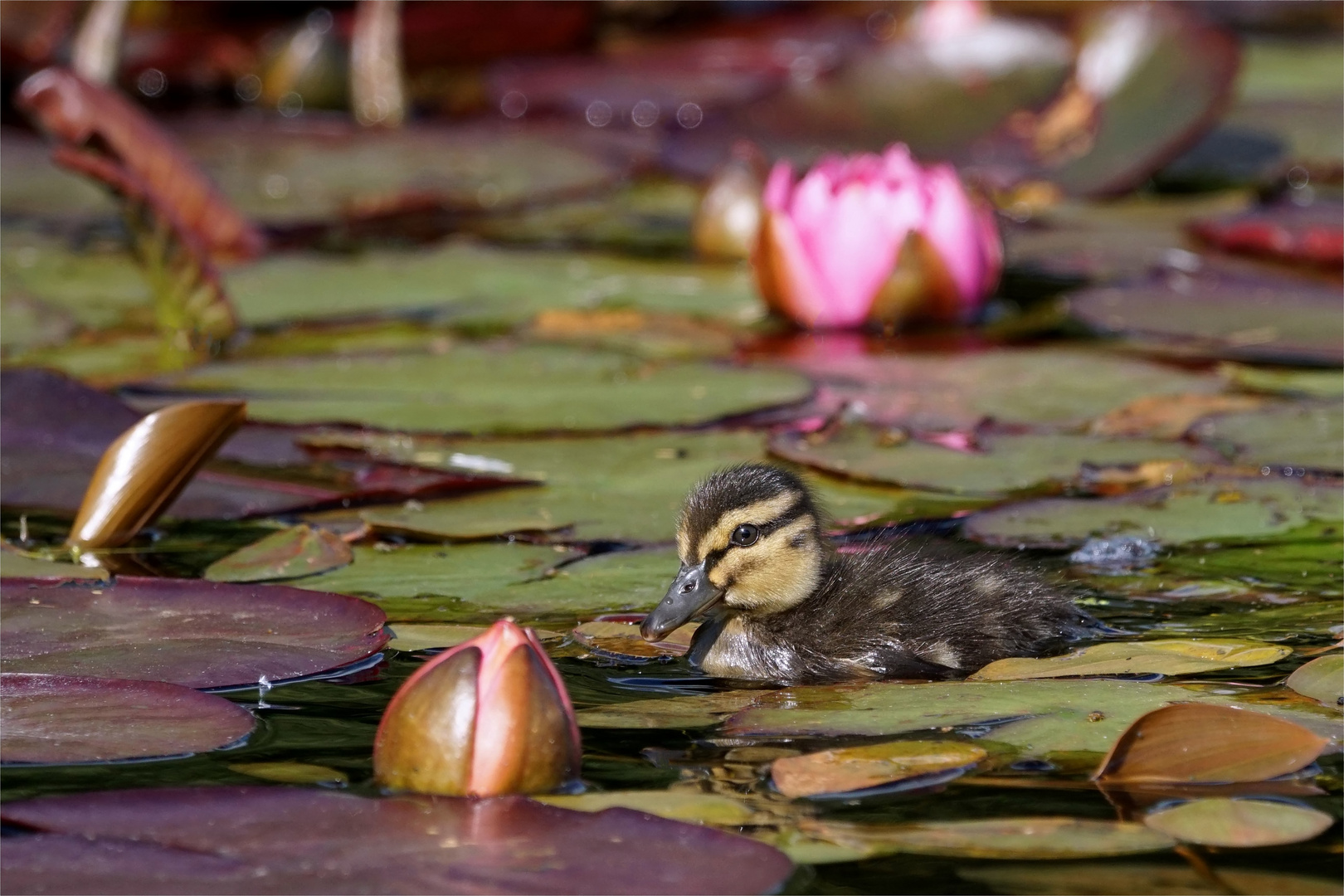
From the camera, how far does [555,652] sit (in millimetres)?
2943

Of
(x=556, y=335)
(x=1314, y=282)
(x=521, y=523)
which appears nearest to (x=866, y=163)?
(x=556, y=335)

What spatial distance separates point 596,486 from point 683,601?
88 centimetres

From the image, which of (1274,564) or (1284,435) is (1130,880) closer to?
(1274,564)

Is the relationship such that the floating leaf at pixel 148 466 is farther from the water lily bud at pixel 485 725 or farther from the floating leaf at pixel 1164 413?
the floating leaf at pixel 1164 413

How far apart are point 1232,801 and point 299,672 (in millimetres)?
1360

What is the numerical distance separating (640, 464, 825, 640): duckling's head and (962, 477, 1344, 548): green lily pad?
54 cm

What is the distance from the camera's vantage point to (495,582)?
325 cm

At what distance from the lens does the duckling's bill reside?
2.95 meters

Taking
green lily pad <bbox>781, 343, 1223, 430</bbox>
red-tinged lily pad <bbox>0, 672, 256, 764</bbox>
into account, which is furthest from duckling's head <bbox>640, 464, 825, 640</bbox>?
green lily pad <bbox>781, 343, 1223, 430</bbox>

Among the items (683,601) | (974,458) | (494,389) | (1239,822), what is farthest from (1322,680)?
(494,389)

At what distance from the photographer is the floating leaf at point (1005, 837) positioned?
2.13 meters

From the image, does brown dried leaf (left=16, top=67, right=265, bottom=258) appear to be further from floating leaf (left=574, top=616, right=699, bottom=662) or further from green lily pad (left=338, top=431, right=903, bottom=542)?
floating leaf (left=574, top=616, right=699, bottom=662)

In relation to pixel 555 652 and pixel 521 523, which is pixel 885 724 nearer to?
pixel 555 652

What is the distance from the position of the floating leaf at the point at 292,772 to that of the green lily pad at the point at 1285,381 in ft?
9.75
